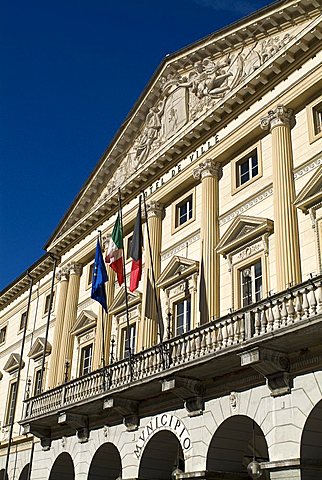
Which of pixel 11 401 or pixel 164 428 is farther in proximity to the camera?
pixel 11 401

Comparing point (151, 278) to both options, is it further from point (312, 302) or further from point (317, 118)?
point (312, 302)

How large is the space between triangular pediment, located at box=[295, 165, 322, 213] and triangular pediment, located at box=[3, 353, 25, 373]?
817 inches

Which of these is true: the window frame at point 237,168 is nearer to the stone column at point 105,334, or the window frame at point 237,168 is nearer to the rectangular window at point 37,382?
the stone column at point 105,334

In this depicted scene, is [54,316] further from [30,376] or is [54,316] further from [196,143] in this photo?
[196,143]

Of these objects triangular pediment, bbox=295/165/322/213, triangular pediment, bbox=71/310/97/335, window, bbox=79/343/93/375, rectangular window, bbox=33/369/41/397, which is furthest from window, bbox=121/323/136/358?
triangular pediment, bbox=295/165/322/213

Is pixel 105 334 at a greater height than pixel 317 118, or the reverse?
pixel 317 118

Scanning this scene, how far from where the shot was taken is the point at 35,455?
25.9 metres

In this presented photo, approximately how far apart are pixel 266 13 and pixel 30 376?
20.8 metres

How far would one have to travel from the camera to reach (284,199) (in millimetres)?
18031

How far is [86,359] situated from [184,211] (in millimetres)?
8145

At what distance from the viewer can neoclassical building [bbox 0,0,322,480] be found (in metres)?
15.0

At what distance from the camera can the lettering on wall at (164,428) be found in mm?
17570

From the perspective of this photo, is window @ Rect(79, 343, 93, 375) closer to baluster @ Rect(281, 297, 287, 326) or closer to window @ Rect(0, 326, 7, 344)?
window @ Rect(0, 326, 7, 344)

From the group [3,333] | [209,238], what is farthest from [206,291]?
[3,333]
